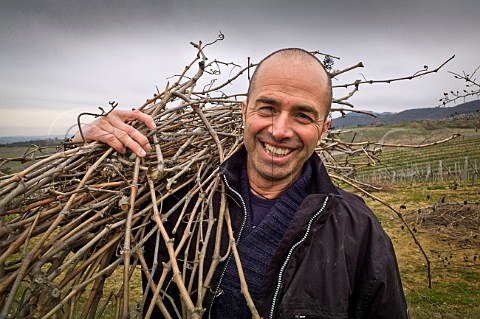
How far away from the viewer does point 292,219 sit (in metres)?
1.70

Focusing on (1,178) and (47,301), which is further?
(1,178)

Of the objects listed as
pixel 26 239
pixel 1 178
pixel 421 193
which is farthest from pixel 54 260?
pixel 421 193

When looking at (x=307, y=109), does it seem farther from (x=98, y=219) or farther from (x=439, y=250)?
(x=439, y=250)

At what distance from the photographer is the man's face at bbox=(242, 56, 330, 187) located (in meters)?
1.84

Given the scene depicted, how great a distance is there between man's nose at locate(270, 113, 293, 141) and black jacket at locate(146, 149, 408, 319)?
35 centimetres

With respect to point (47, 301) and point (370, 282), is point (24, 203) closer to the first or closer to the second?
point (47, 301)

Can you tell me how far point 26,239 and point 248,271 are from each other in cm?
104

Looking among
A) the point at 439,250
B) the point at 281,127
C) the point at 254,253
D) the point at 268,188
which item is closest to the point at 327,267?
the point at 254,253

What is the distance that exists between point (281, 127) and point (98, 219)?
1.10m

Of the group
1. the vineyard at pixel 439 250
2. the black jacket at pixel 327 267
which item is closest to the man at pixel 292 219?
the black jacket at pixel 327 267

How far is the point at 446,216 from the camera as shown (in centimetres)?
1030

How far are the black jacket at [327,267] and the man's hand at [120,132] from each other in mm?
478

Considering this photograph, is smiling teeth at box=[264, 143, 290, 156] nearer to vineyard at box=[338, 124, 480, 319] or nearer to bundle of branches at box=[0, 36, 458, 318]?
bundle of branches at box=[0, 36, 458, 318]

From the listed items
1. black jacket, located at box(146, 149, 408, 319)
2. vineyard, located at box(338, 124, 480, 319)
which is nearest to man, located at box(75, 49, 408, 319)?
black jacket, located at box(146, 149, 408, 319)
